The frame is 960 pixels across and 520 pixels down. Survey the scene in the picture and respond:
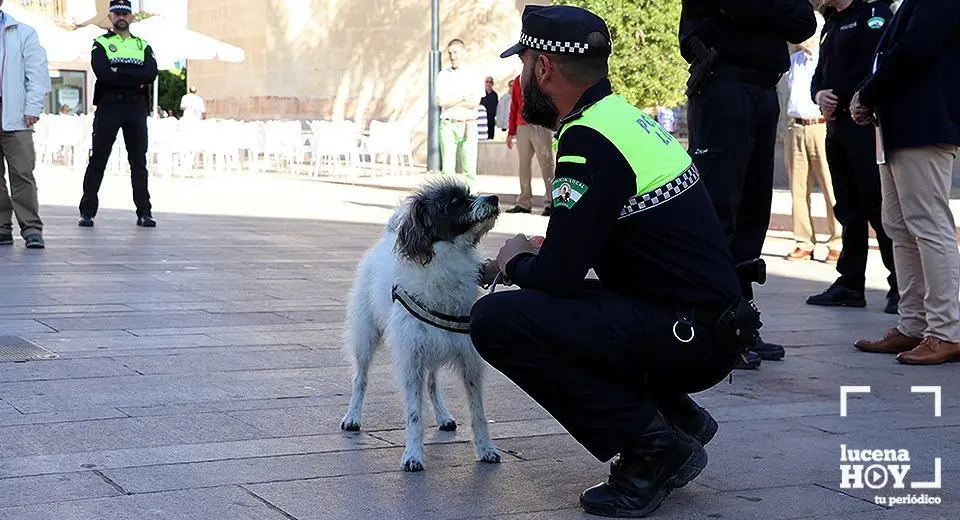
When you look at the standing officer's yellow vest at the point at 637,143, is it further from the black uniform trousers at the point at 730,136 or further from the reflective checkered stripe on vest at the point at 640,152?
the black uniform trousers at the point at 730,136

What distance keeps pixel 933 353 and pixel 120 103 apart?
9.39 m

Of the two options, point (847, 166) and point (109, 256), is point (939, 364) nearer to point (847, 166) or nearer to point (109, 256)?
point (847, 166)

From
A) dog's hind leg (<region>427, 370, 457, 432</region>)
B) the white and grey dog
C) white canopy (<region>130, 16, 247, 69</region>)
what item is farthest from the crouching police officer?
white canopy (<region>130, 16, 247, 69</region>)

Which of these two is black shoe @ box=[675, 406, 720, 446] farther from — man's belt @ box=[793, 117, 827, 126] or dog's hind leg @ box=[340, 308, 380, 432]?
man's belt @ box=[793, 117, 827, 126]

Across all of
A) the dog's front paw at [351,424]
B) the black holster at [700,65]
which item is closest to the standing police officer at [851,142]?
the black holster at [700,65]

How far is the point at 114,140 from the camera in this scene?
13508 mm

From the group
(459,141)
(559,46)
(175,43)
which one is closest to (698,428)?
(559,46)

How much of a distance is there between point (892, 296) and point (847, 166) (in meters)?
0.96

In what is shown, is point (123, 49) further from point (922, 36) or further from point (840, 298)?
point (922, 36)

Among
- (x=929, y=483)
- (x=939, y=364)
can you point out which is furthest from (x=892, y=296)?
(x=929, y=483)

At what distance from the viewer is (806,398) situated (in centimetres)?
590

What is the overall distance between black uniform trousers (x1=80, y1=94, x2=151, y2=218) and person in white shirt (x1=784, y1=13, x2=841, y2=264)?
21.4ft

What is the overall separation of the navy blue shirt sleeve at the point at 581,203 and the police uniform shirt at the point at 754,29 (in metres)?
2.54

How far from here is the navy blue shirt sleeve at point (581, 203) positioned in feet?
12.9
